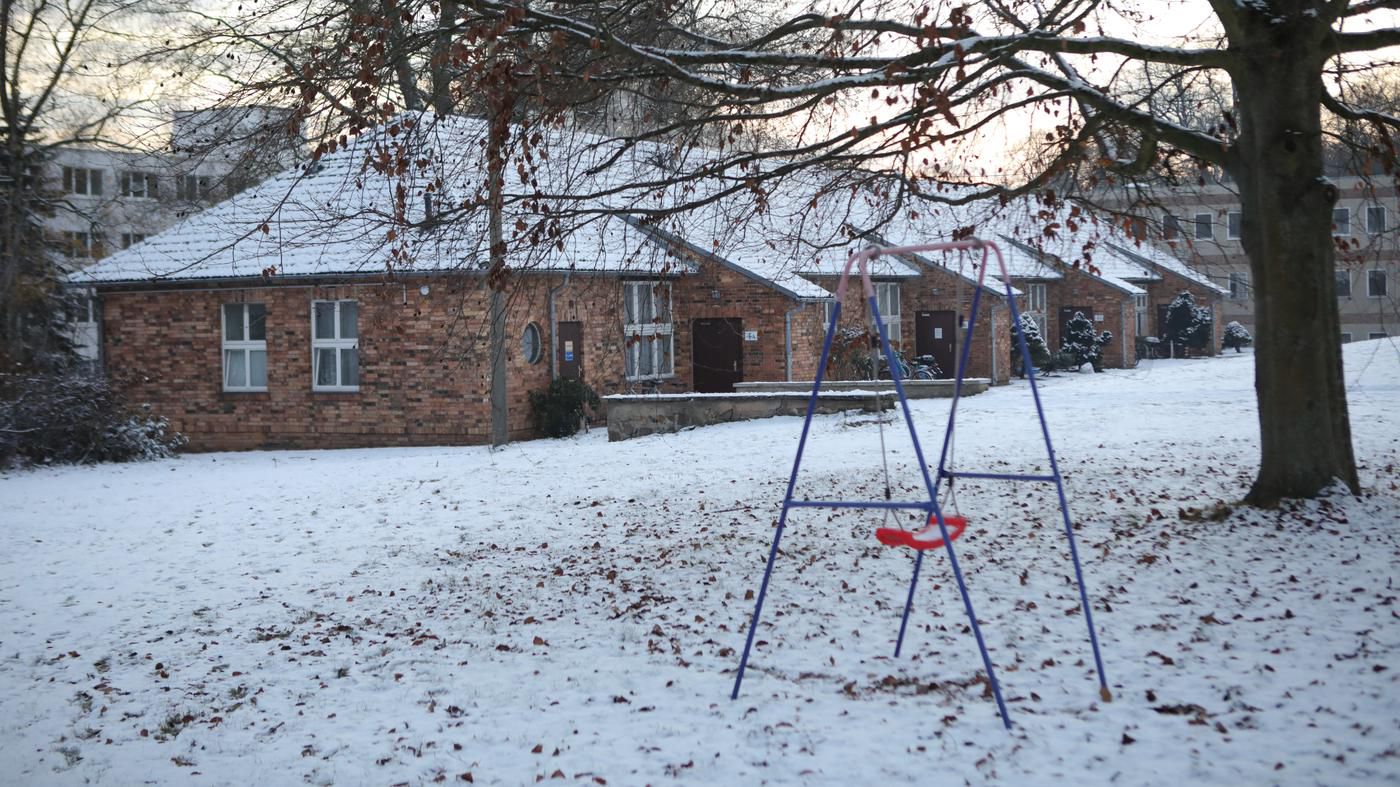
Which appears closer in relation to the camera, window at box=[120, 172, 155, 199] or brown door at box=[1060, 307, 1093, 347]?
window at box=[120, 172, 155, 199]

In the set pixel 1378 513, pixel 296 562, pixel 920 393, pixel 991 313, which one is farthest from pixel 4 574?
pixel 991 313

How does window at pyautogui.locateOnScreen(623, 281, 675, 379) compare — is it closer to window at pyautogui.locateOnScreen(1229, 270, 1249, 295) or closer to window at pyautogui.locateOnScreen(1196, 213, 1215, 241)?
window at pyautogui.locateOnScreen(1196, 213, 1215, 241)

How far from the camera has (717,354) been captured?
27.5m

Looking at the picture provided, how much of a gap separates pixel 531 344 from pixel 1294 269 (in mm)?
15579

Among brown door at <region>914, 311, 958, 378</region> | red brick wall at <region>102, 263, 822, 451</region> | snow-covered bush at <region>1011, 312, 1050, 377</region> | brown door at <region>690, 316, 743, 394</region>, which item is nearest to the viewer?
red brick wall at <region>102, 263, 822, 451</region>

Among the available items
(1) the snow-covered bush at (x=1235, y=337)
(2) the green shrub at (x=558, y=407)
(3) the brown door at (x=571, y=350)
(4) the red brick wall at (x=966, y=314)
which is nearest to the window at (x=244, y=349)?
(2) the green shrub at (x=558, y=407)

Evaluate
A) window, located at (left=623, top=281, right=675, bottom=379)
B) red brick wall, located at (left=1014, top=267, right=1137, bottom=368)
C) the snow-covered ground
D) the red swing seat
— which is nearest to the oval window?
window, located at (left=623, top=281, right=675, bottom=379)

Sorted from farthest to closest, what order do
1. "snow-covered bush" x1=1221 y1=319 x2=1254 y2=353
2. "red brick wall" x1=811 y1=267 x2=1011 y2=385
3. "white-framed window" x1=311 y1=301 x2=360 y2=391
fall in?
"snow-covered bush" x1=1221 y1=319 x2=1254 y2=353
"red brick wall" x1=811 y1=267 x2=1011 y2=385
"white-framed window" x1=311 y1=301 x2=360 y2=391

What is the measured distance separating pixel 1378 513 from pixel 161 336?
21698mm

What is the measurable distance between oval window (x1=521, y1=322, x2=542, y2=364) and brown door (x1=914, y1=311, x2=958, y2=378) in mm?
15044

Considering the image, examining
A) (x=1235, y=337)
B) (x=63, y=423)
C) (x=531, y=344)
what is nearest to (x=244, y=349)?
(x=63, y=423)

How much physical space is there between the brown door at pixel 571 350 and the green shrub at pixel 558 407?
71 centimetres

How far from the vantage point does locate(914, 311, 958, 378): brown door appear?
34844mm

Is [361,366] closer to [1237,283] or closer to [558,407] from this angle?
[558,407]
